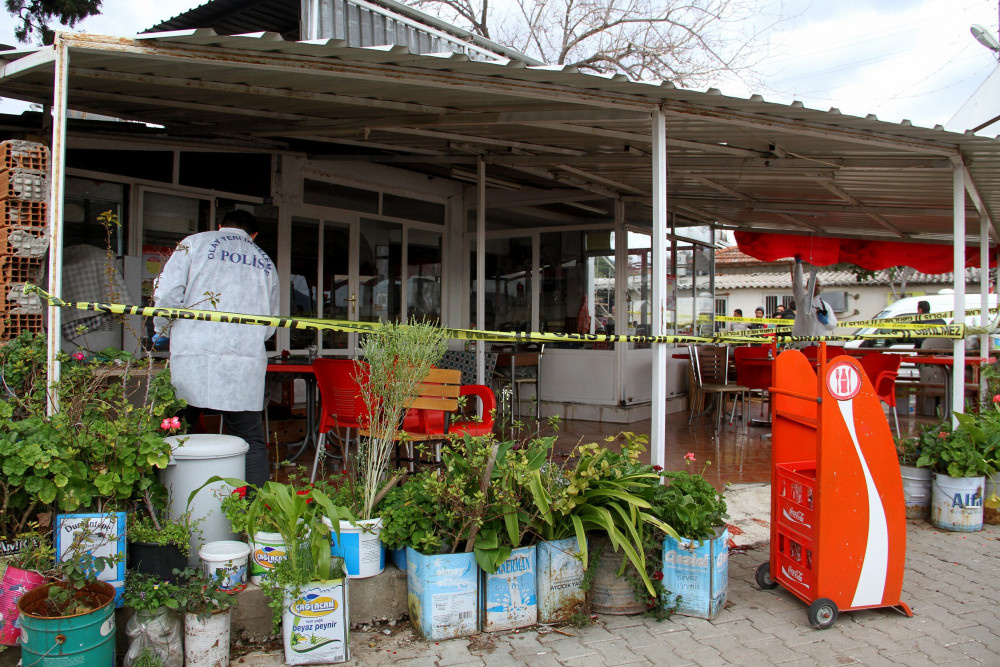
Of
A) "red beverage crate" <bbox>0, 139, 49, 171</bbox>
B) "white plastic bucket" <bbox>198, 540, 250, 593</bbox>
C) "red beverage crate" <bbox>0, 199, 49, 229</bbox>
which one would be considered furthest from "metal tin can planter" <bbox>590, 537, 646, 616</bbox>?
"red beverage crate" <bbox>0, 139, 49, 171</bbox>

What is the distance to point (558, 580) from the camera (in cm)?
324

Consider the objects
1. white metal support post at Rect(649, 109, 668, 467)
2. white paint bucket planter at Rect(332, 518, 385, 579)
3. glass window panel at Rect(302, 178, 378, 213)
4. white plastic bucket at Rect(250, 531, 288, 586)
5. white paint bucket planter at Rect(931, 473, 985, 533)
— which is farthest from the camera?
glass window panel at Rect(302, 178, 378, 213)

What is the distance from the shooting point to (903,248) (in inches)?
379

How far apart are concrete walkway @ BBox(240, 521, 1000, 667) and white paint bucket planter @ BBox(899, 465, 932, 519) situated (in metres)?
1.39

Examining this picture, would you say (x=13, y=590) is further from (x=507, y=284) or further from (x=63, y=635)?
(x=507, y=284)

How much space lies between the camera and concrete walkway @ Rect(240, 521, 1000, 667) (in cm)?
292

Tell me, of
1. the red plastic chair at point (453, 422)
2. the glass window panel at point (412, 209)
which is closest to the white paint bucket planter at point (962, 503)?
the red plastic chair at point (453, 422)

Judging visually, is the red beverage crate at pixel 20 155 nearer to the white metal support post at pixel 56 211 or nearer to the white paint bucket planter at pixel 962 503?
the white metal support post at pixel 56 211

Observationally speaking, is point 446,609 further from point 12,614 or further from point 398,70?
point 398,70

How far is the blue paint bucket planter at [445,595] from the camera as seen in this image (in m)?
3.05

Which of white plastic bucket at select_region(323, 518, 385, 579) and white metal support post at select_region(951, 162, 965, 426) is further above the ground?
white metal support post at select_region(951, 162, 965, 426)

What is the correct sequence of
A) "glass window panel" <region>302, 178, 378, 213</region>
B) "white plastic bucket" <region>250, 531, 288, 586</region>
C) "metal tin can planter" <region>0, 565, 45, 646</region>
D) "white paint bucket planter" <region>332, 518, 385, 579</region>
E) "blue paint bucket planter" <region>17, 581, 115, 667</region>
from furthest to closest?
"glass window panel" <region>302, 178, 378, 213</region>, "white paint bucket planter" <region>332, 518, 385, 579</region>, "white plastic bucket" <region>250, 531, 288, 586</region>, "metal tin can planter" <region>0, 565, 45, 646</region>, "blue paint bucket planter" <region>17, 581, 115, 667</region>

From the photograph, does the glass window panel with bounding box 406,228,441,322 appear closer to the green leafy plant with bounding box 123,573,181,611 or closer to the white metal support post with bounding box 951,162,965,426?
the white metal support post with bounding box 951,162,965,426

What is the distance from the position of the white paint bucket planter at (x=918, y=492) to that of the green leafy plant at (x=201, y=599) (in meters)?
4.72
